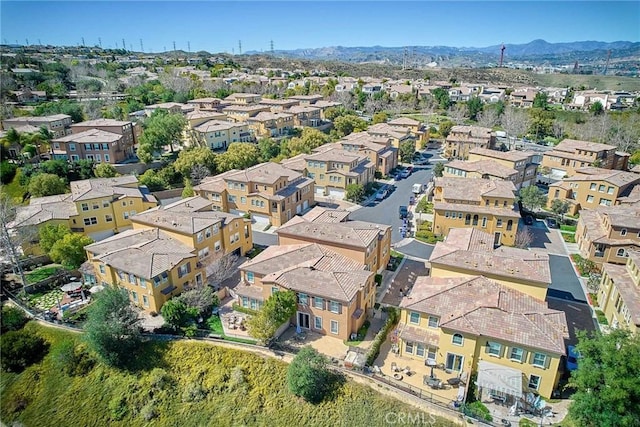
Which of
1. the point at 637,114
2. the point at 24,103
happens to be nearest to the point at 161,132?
the point at 24,103

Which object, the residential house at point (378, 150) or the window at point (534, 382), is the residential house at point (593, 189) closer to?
the residential house at point (378, 150)

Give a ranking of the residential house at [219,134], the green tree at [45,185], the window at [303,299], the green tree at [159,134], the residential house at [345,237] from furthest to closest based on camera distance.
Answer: the residential house at [219,134]
the green tree at [159,134]
the green tree at [45,185]
the residential house at [345,237]
the window at [303,299]

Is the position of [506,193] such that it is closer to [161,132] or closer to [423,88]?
[161,132]

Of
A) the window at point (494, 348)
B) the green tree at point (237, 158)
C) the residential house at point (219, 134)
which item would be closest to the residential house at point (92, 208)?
the green tree at point (237, 158)

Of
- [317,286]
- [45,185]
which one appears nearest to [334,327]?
[317,286]

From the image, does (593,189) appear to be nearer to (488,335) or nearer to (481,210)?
(481,210)

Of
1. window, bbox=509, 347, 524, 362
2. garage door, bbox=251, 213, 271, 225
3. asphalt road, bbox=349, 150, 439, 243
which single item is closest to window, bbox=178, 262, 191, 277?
garage door, bbox=251, 213, 271, 225

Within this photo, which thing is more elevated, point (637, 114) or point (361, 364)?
point (637, 114)
